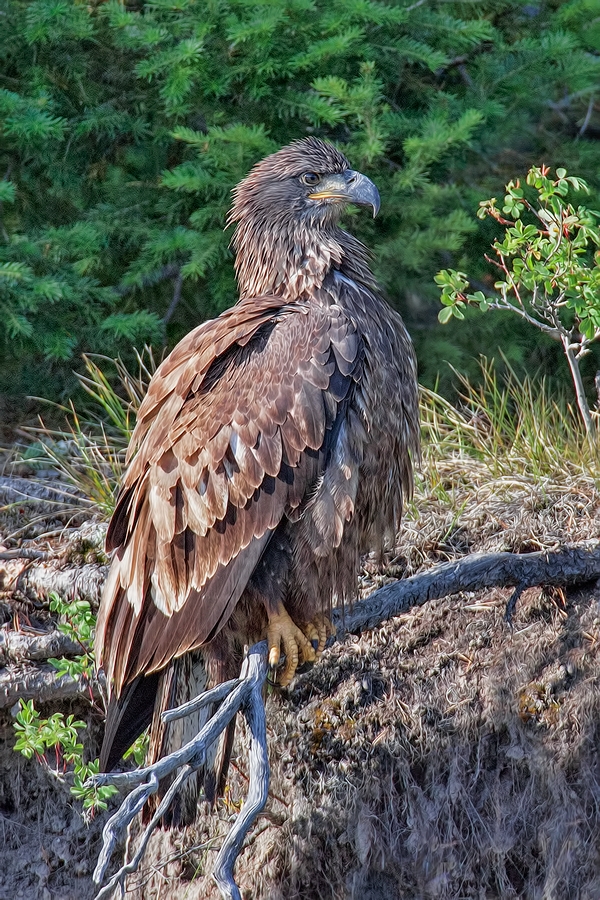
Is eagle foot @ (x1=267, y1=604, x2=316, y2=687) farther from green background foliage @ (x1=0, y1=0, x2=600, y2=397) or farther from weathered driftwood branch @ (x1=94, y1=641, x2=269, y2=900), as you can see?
green background foliage @ (x1=0, y1=0, x2=600, y2=397)

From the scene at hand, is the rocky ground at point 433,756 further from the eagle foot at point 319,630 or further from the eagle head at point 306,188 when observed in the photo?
the eagle head at point 306,188

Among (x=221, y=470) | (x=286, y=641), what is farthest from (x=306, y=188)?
(x=286, y=641)

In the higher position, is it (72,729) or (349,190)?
(349,190)

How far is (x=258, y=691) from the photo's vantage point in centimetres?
280

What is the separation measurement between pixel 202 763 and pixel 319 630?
829 millimetres

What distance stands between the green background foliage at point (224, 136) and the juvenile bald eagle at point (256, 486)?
1.23 metres

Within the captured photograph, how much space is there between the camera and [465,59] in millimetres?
5008

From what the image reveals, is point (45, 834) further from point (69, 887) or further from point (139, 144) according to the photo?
point (139, 144)

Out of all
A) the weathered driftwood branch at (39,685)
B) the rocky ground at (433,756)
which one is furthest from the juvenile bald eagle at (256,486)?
the weathered driftwood branch at (39,685)

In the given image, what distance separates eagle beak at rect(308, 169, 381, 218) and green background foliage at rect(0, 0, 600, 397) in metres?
0.90

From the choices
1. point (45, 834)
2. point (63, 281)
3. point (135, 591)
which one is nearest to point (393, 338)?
point (135, 591)

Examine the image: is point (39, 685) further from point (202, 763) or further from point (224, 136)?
point (224, 136)

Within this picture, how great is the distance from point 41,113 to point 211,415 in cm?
218

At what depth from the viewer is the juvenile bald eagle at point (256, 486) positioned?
3039 mm
